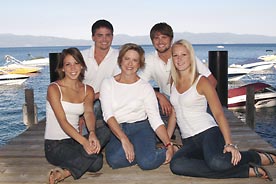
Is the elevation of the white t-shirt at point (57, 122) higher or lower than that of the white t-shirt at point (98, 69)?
lower

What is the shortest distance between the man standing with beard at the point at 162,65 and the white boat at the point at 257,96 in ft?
48.7

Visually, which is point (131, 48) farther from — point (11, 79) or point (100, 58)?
point (11, 79)

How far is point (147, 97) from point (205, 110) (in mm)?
688

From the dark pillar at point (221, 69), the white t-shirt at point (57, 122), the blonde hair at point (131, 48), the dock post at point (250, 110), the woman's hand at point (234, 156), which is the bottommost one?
the dock post at point (250, 110)

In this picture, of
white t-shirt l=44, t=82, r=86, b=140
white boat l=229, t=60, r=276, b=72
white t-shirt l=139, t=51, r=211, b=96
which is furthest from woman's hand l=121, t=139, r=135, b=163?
white boat l=229, t=60, r=276, b=72

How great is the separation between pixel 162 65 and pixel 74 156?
6.38 ft

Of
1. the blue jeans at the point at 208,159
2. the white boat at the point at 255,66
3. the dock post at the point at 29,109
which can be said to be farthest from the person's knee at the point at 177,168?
the white boat at the point at 255,66

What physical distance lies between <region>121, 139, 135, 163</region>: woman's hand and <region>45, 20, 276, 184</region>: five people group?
1 cm

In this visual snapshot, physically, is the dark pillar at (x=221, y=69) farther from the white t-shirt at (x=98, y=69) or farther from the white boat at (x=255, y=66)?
the white boat at (x=255, y=66)

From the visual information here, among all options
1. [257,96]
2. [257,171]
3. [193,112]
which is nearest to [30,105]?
[193,112]

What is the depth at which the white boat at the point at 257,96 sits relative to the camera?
19516mm

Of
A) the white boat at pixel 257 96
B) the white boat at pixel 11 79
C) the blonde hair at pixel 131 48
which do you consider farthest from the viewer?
the white boat at pixel 11 79

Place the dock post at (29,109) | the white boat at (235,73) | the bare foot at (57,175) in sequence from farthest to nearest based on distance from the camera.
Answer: the white boat at (235,73) < the dock post at (29,109) < the bare foot at (57,175)

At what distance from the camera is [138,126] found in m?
4.40
